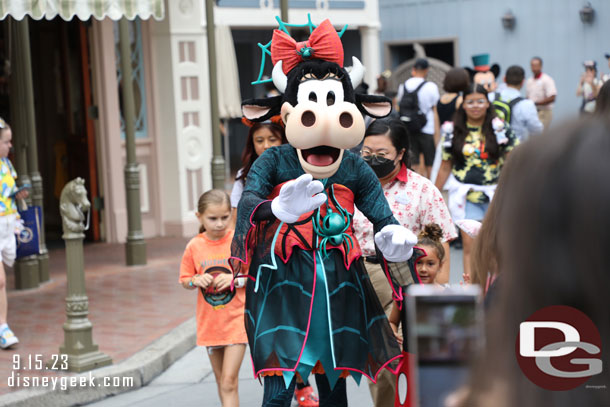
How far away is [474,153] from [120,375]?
308 centimetres

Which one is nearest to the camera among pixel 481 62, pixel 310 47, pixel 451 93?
pixel 310 47

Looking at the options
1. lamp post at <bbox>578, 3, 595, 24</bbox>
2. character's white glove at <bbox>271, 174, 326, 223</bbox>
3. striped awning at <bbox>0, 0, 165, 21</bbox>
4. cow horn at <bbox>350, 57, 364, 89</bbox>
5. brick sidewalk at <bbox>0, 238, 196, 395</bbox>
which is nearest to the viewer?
character's white glove at <bbox>271, 174, 326, 223</bbox>

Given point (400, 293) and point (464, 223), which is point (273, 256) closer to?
point (400, 293)

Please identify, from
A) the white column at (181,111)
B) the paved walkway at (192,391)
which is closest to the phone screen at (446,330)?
the paved walkway at (192,391)

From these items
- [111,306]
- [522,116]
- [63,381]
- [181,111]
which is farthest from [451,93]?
[63,381]

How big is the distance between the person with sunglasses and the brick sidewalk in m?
2.22

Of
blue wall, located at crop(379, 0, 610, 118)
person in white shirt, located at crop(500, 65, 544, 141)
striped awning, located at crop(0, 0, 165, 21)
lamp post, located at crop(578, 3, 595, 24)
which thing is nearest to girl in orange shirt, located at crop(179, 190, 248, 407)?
striped awning, located at crop(0, 0, 165, 21)

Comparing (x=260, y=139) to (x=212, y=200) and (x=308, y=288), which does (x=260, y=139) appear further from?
(x=308, y=288)

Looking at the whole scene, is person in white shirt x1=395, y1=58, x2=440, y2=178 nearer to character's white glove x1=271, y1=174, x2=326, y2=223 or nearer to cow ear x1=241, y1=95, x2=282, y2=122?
cow ear x1=241, y1=95, x2=282, y2=122

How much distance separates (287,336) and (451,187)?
354 centimetres

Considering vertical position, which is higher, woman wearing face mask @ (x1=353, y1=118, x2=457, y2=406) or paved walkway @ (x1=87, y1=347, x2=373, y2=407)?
woman wearing face mask @ (x1=353, y1=118, x2=457, y2=406)

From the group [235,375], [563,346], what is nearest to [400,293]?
[235,375]

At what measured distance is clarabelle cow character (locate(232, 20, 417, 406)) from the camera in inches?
149

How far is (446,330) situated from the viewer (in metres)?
1.29
